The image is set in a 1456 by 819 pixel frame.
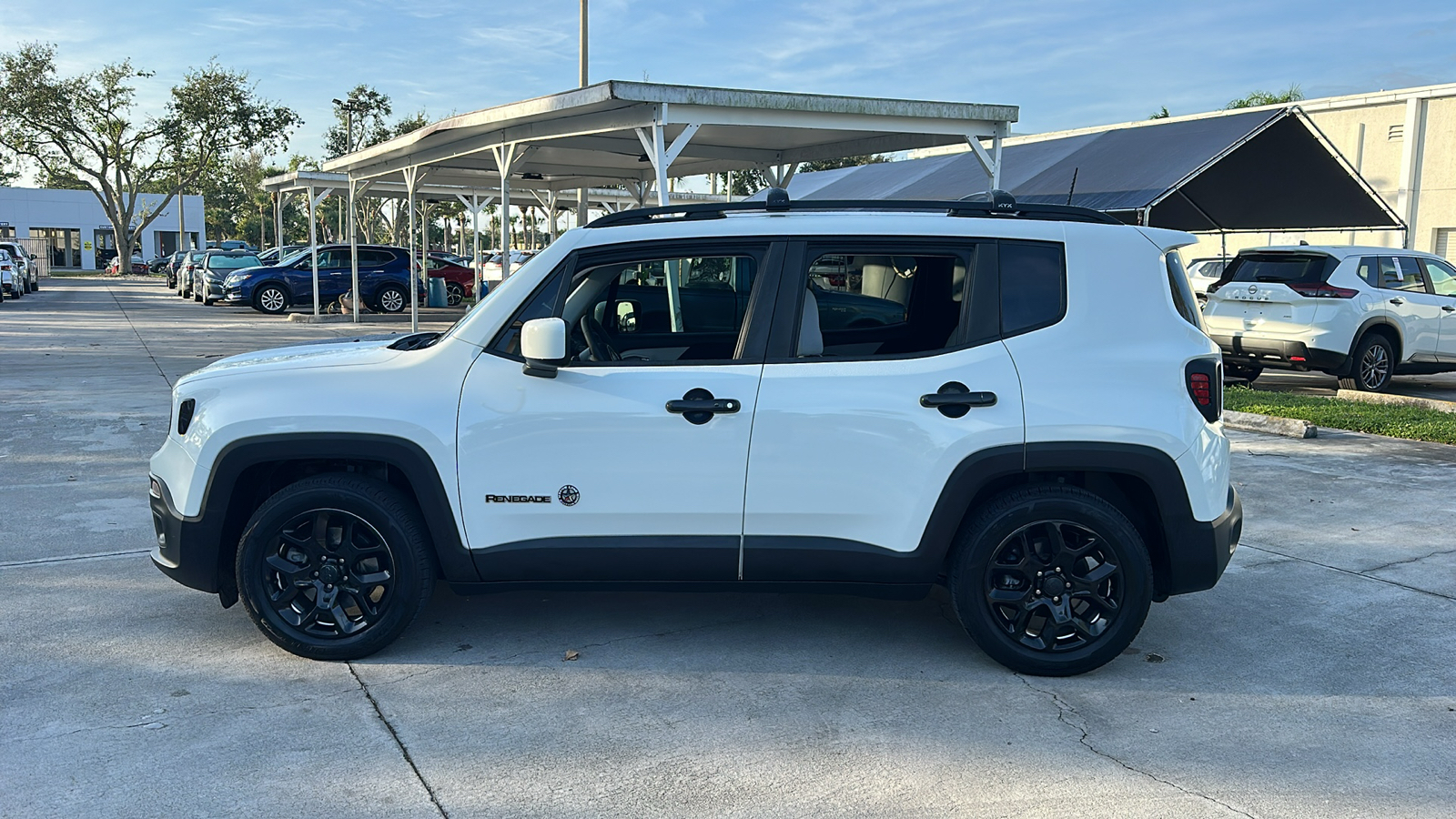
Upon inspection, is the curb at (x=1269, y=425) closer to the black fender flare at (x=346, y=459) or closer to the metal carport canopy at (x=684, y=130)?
the metal carport canopy at (x=684, y=130)

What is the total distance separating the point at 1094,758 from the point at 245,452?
3.29m

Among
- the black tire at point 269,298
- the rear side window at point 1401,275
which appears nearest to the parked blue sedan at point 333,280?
the black tire at point 269,298

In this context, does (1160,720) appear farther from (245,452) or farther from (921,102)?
(921,102)

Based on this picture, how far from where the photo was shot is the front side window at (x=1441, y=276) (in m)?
13.4

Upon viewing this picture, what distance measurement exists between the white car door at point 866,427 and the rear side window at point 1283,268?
987 cm

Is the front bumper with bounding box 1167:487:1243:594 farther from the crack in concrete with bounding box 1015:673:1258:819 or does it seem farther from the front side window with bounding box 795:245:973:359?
the front side window with bounding box 795:245:973:359

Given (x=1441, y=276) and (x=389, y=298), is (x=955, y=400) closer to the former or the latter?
(x=1441, y=276)

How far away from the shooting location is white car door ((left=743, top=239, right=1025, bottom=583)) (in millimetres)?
4238

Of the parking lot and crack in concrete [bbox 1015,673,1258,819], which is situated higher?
the parking lot

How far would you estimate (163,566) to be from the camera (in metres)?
4.47

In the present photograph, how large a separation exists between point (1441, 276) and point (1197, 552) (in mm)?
11638

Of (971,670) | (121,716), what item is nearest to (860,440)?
(971,670)

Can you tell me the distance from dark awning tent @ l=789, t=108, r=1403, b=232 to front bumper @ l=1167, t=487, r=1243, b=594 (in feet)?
40.9

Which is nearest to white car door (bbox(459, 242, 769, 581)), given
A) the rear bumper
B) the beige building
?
the rear bumper
